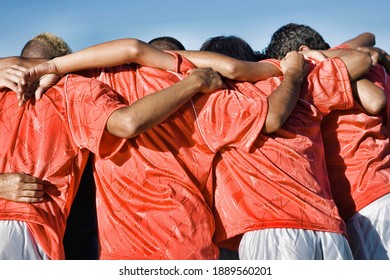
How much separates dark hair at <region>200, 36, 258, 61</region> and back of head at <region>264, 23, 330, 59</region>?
0.25 m

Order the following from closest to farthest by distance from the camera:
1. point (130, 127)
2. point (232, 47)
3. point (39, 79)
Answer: point (130, 127), point (39, 79), point (232, 47)

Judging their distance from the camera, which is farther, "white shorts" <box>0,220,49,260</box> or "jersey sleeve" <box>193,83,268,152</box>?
"jersey sleeve" <box>193,83,268,152</box>

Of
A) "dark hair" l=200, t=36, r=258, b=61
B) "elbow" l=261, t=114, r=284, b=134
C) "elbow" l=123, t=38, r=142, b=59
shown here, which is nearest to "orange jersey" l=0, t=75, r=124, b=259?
"elbow" l=123, t=38, r=142, b=59

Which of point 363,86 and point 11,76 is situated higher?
point 11,76

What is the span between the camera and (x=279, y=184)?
138 inches

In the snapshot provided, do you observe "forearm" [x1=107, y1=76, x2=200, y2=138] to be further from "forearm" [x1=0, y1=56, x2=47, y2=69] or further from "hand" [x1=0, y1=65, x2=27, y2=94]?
"forearm" [x1=0, y1=56, x2=47, y2=69]

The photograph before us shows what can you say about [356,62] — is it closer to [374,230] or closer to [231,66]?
[231,66]

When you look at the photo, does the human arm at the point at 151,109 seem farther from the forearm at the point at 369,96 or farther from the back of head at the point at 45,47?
the back of head at the point at 45,47

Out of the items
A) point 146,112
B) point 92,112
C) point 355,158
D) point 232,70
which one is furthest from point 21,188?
point 355,158

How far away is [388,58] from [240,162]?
139 centimetres

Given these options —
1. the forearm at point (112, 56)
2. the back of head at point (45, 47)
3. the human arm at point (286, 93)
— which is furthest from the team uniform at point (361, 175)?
the back of head at point (45, 47)

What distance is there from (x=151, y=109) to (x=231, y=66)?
0.57m

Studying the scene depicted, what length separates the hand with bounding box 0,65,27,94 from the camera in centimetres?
349
